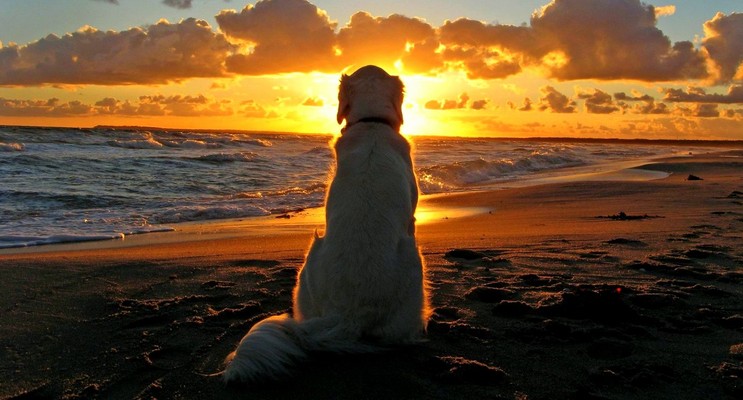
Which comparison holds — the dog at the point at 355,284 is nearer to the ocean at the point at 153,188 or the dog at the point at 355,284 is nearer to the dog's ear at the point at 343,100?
the dog's ear at the point at 343,100

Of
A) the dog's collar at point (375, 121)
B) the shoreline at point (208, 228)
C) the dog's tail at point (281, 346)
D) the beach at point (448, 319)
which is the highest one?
the dog's collar at point (375, 121)

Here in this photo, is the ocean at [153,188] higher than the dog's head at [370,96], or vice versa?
the dog's head at [370,96]

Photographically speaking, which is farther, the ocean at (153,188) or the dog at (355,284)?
the ocean at (153,188)

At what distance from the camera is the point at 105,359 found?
3.60 m

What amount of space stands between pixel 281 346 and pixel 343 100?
8.13 ft

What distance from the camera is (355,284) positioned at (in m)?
3.35

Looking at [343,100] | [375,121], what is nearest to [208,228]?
[343,100]

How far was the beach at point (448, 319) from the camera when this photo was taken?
3170 millimetres

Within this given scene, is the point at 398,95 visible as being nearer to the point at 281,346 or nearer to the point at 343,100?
the point at 343,100

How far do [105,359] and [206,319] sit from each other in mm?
866

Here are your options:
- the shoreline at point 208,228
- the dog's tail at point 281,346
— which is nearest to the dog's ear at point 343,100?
the dog's tail at point 281,346

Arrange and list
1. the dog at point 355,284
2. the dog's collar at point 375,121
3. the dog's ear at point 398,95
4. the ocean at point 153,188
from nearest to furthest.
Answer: the dog at point 355,284
the dog's collar at point 375,121
the dog's ear at point 398,95
the ocean at point 153,188

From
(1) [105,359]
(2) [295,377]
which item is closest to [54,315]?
(1) [105,359]

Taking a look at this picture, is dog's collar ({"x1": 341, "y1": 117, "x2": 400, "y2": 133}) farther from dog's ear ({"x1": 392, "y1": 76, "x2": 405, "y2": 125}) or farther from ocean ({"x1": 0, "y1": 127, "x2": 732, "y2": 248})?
ocean ({"x1": 0, "y1": 127, "x2": 732, "y2": 248})
